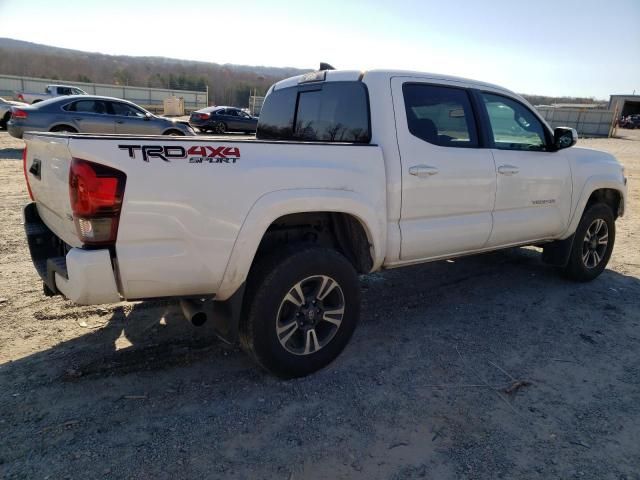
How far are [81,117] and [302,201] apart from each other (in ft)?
36.4

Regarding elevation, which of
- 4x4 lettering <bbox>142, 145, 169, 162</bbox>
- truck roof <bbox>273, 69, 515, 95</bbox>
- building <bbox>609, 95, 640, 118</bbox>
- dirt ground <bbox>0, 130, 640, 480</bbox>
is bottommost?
dirt ground <bbox>0, 130, 640, 480</bbox>

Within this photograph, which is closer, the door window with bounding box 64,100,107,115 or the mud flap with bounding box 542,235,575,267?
the mud flap with bounding box 542,235,575,267

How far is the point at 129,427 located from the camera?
101 inches

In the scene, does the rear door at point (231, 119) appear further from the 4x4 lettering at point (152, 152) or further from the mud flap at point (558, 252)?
the 4x4 lettering at point (152, 152)

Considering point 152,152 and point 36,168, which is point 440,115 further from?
point 36,168

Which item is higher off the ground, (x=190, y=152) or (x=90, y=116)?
(x=190, y=152)

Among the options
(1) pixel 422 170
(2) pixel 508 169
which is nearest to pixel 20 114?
(1) pixel 422 170

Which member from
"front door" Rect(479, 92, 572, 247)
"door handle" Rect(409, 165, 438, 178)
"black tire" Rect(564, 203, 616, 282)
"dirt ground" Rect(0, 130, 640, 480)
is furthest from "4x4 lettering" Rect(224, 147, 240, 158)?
"black tire" Rect(564, 203, 616, 282)

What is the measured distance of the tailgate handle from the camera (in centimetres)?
289

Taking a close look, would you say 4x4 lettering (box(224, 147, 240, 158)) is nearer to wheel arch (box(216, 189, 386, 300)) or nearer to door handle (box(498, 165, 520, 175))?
wheel arch (box(216, 189, 386, 300))

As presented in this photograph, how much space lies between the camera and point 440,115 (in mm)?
3684

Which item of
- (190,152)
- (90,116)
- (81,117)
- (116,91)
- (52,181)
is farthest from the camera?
(116,91)

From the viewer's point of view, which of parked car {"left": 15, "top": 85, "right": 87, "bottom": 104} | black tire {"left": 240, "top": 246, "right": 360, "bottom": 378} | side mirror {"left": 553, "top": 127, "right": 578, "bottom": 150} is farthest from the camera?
parked car {"left": 15, "top": 85, "right": 87, "bottom": 104}

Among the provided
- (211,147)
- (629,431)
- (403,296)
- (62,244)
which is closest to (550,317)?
(403,296)
